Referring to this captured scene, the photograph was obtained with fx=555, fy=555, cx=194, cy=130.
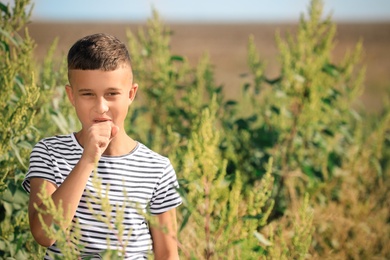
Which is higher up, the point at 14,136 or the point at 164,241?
the point at 14,136

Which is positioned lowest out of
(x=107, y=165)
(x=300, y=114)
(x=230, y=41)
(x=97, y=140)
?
(x=230, y=41)

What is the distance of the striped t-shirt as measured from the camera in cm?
161

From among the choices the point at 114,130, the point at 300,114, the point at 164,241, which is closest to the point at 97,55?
the point at 114,130

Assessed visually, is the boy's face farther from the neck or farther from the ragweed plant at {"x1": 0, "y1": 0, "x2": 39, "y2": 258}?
the ragweed plant at {"x1": 0, "y1": 0, "x2": 39, "y2": 258}

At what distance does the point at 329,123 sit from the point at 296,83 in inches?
29.3

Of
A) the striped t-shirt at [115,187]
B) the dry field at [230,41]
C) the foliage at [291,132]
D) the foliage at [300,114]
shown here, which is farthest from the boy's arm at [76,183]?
the dry field at [230,41]

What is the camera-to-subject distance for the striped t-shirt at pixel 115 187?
161 centimetres

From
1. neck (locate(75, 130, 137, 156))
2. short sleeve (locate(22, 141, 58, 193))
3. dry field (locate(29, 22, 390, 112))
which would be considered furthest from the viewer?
dry field (locate(29, 22, 390, 112))

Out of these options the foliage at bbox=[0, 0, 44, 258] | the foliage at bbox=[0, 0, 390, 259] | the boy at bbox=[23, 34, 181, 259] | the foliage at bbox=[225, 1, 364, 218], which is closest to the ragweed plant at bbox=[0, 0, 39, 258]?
the foliage at bbox=[0, 0, 44, 258]

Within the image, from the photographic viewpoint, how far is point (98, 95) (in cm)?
160

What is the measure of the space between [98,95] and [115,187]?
275 mm

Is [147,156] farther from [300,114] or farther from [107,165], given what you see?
[300,114]

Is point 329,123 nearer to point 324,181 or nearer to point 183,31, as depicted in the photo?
point 324,181

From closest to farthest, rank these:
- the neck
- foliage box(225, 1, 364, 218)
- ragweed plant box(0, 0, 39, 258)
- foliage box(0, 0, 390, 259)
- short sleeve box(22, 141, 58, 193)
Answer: short sleeve box(22, 141, 58, 193) → the neck → ragweed plant box(0, 0, 39, 258) → foliage box(0, 0, 390, 259) → foliage box(225, 1, 364, 218)
